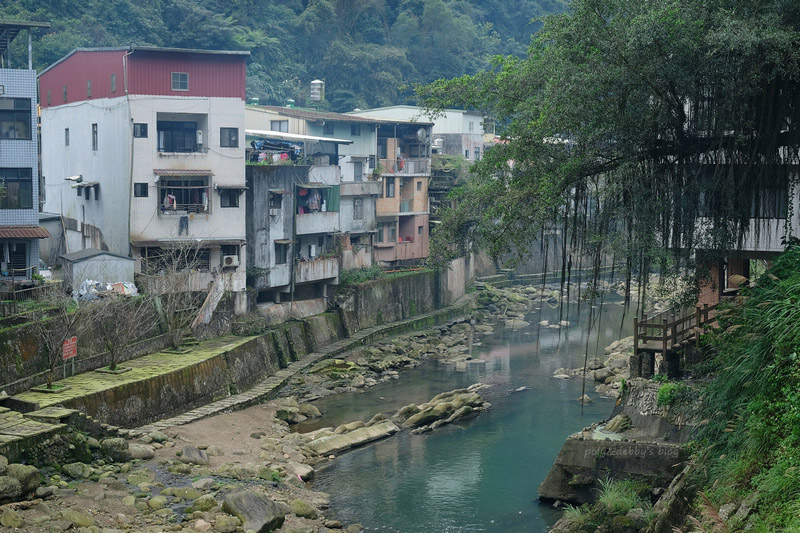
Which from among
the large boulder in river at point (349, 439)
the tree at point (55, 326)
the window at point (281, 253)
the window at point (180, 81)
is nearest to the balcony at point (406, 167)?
the window at point (281, 253)

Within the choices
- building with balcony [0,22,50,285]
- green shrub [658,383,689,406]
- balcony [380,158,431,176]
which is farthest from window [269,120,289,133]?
green shrub [658,383,689,406]

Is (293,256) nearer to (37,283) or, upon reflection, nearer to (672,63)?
(37,283)

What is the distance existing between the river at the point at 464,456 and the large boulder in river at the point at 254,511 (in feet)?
8.48

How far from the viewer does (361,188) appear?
52.2m

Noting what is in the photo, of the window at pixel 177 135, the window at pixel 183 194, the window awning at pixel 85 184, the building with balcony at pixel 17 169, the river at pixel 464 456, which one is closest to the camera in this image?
the river at pixel 464 456

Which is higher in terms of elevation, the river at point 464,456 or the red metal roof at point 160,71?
the red metal roof at point 160,71

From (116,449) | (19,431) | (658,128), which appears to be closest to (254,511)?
(116,449)

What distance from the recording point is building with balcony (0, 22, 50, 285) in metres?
34.9

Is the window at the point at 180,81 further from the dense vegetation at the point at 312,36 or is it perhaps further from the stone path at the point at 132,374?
the dense vegetation at the point at 312,36

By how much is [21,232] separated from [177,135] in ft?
29.3

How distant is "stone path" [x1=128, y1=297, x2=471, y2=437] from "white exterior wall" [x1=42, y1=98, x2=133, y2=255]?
339 inches

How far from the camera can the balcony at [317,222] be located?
1797 inches

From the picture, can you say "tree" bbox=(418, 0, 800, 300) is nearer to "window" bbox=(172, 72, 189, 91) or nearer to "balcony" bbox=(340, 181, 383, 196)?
"window" bbox=(172, 72, 189, 91)

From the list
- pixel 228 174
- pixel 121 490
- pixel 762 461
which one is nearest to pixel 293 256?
pixel 228 174
